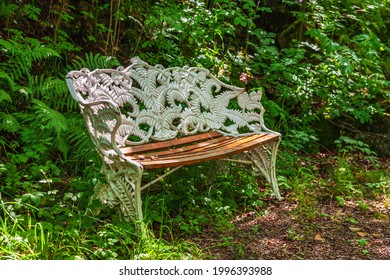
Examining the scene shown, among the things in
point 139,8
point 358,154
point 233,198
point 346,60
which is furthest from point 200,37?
point 358,154

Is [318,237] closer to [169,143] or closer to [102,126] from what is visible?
[169,143]

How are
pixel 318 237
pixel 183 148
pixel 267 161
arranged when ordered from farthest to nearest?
pixel 267 161, pixel 183 148, pixel 318 237

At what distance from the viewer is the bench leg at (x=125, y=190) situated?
3477mm

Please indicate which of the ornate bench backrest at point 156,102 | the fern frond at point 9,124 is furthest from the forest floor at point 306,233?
the fern frond at point 9,124

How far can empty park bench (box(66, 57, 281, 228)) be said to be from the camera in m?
3.56

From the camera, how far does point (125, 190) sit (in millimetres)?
3537

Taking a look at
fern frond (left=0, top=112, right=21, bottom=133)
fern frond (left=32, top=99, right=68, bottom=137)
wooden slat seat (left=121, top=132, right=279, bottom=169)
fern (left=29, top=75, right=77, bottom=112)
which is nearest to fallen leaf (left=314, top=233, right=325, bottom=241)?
wooden slat seat (left=121, top=132, right=279, bottom=169)

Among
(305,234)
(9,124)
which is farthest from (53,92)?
(305,234)

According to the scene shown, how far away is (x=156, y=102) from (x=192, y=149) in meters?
0.50

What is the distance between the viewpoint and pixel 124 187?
11.6ft

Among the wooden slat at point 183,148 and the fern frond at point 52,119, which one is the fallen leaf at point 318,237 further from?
the fern frond at point 52,119

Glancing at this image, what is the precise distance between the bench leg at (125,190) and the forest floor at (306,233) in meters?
0.48
